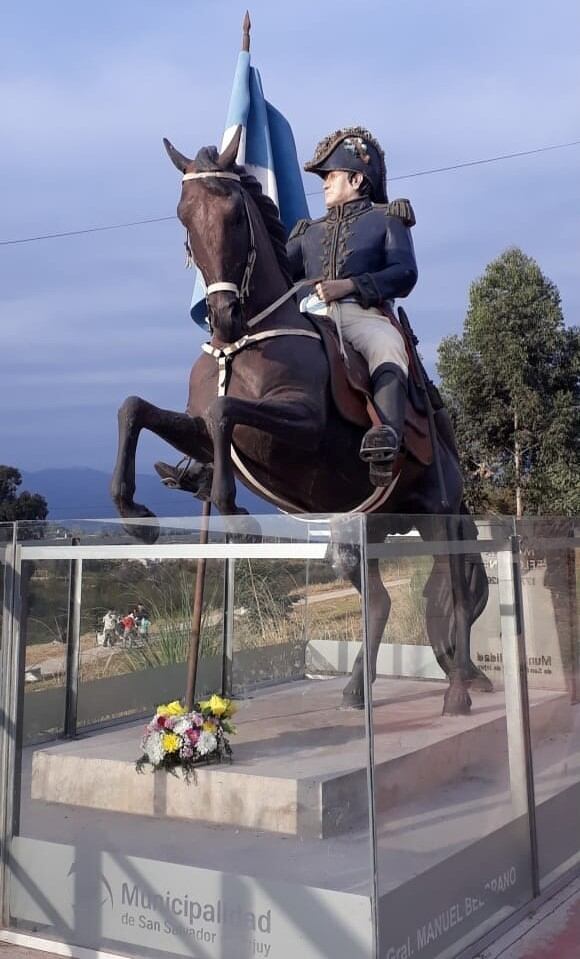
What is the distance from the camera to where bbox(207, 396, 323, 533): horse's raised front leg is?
3.89 metres

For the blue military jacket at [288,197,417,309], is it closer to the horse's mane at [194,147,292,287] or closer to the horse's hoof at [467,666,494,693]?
the horse's mane at [194,147,292,287]

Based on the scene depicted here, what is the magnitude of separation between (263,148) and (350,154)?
4.70ft

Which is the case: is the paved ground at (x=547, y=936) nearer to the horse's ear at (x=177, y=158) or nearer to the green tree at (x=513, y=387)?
the horse's ear at (x=177, y=158)

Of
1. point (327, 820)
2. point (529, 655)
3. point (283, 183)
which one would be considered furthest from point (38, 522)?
point (283, 183)

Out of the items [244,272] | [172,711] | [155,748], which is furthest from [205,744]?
[244,272]

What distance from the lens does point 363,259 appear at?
5207 mm

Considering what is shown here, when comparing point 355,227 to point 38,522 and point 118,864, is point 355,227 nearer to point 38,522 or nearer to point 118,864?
point 38,522

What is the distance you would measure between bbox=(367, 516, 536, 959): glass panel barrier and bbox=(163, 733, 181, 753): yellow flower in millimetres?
930

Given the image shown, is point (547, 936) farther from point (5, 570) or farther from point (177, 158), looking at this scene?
point (177, 158)

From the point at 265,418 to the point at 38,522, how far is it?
103 centimetres

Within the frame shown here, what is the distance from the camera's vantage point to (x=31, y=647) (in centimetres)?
427

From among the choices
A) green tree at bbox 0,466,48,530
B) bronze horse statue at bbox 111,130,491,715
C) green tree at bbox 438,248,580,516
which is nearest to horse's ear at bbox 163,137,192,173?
bronze horse statue at bbox 111,130,491,715

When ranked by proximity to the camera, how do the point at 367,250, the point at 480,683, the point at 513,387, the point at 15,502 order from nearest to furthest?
1. the point at 480,683
2. the point at 367,250
3. the point at 513,387
4. the point at 15,502

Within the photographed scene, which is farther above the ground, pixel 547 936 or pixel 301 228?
pixel 301 228
